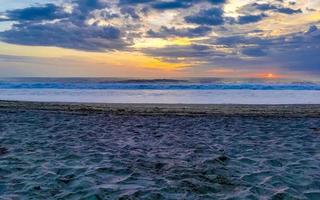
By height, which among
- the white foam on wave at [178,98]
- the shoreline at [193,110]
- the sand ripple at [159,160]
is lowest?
the sand ripple at [159,160]

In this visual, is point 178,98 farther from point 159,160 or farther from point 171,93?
point 159,160

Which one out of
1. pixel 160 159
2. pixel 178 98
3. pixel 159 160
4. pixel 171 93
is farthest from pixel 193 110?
pixel 171 93

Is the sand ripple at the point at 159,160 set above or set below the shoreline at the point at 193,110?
below

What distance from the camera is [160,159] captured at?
8117mm

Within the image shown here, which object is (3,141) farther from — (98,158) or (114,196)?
(114,196)

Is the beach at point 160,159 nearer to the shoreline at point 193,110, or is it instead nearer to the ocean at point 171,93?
the shoreline at point 193,110

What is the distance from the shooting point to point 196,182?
20.8 ft

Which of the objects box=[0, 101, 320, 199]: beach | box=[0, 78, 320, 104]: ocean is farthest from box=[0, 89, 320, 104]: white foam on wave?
box=[0, 101, 320, 199]: beach

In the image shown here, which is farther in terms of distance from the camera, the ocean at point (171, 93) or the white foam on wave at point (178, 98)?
the ocean at point (171, 93)

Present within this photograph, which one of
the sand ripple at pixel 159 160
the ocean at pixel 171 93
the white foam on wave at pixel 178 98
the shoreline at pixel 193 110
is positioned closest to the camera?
the sand ripple at pixel 159 160

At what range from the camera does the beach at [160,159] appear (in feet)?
19.4

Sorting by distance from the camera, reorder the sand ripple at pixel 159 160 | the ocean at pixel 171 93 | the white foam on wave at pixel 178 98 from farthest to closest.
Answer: the ocean at pixel 171 93 < the white foam on wave at pixel 178 98 < the sand ripple at pixel 159 160

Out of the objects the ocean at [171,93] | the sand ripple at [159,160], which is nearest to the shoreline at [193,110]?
the sand ripple at [159,160]

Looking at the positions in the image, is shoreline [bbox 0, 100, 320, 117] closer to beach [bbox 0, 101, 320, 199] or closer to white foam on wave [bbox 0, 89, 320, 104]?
beach [bbox 0, 101, 320, 199]
